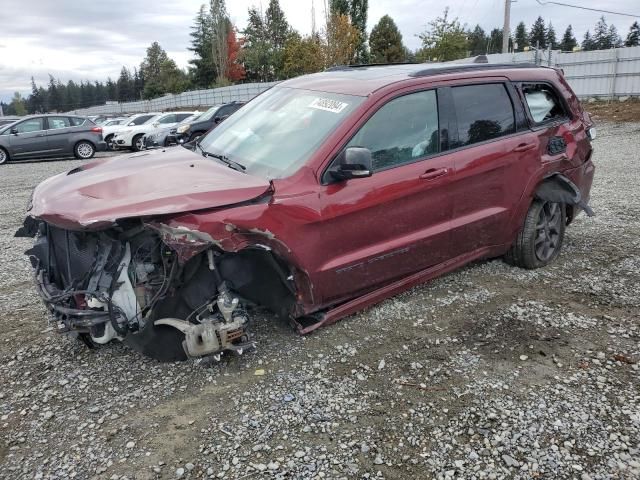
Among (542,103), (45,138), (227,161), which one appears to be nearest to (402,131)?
(227,161)

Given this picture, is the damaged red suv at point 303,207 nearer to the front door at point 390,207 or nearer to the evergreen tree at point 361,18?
the front door at point 390,207

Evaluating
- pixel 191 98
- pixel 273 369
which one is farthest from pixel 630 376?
pixel 191 98

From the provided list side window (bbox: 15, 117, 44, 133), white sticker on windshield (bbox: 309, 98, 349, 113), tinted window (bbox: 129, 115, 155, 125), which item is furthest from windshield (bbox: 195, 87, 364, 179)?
tinted window (bbox: 129, 115, 155, 125)

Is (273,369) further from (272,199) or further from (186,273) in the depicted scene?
(272,199)

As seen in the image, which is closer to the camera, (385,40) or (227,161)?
(227,161)

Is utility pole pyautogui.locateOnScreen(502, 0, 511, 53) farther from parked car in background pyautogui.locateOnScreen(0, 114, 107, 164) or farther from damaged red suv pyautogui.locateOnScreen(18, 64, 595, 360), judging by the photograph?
damaged red suv pyautogui.locateOnScreen(18, 64, 595, 360)

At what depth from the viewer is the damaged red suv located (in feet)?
9.90

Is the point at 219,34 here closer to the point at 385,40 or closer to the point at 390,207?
the point at 385,40

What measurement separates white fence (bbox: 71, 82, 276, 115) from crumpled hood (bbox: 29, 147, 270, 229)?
33414mm

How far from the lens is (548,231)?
4844 mm

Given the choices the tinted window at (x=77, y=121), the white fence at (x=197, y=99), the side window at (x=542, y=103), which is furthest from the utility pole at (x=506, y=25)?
the side window at (x=542, y=103)

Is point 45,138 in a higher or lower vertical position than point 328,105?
lower

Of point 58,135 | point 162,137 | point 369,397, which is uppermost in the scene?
point 58,135

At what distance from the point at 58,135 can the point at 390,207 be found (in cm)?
1596
